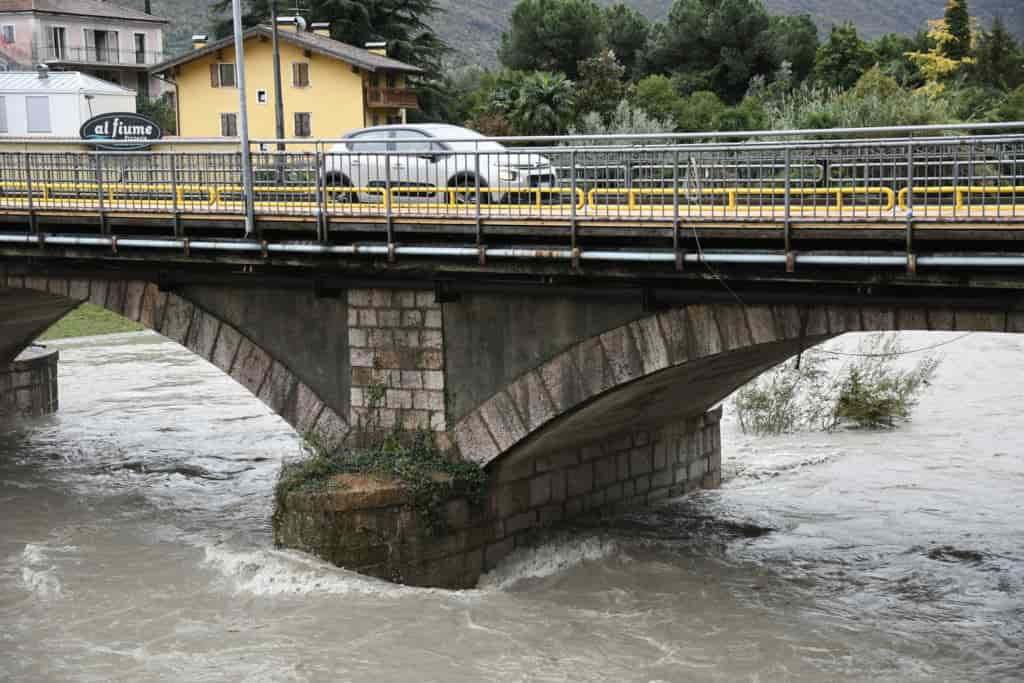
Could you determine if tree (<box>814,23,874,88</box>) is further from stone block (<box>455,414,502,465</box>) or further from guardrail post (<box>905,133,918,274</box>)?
guardrail post (<box>905,133,918,274</box>)

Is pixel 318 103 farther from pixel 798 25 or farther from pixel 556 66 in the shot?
pixel 798 25

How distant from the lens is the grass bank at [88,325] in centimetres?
4474

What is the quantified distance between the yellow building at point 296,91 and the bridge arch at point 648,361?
2564 cm

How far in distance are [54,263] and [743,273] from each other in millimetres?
11963

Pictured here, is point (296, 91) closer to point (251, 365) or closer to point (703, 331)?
point (251, 365)

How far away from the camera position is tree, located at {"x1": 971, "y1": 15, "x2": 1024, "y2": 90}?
63375mm

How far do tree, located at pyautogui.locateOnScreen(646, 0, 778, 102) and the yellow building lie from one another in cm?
2824

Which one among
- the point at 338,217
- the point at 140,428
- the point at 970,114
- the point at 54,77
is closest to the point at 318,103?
the point at 54,77

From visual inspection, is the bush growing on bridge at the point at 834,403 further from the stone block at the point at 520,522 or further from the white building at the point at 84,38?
the white building at the point at 84,38

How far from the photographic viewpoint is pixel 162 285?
70.7 feet

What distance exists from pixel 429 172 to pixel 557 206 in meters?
3.71

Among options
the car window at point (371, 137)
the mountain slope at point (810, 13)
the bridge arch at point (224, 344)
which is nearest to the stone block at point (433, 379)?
the bridge arch at point (224, 344)

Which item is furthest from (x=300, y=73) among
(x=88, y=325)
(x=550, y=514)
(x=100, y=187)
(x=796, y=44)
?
(x=796, y=44)

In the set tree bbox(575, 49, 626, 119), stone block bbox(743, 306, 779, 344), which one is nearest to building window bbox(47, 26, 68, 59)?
tree bbox(575, 49, 626, 119)
